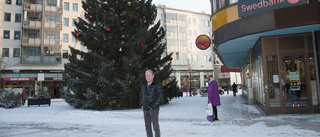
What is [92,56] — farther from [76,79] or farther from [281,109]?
[281,109]

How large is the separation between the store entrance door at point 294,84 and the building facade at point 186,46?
1463 inches

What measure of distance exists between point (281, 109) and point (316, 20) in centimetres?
371

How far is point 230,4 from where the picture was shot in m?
10.8

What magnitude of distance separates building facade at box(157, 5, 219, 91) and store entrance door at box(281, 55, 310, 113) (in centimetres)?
3715

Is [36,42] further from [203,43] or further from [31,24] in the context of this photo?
[203,43]

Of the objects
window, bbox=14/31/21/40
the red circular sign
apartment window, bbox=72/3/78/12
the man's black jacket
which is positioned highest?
apartment window, bbox=72/3/78/12

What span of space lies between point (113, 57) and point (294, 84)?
9836 mm

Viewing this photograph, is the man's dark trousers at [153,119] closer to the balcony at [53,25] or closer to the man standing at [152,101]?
the man standing at [152,101]

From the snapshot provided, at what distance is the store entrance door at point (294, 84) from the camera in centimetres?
952

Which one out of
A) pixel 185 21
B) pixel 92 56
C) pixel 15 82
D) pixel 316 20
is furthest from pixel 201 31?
pixel 316 20

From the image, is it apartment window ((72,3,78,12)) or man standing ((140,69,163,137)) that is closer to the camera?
man standing ((140,69,163,137))

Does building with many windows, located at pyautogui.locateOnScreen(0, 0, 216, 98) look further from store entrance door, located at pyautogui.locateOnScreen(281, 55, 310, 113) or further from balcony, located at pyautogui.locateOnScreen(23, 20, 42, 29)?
store entrance door, located at pyautogui.locateOnScreen(281, 55, 310, 113)

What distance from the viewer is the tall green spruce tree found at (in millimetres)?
13180

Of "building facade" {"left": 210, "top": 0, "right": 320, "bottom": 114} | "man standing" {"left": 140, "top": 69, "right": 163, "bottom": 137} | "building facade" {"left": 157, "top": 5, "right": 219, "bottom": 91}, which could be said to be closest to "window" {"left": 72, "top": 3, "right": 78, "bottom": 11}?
"building facade" {"left": 157, "top": 5, "right": 219, "bottom": 91}
